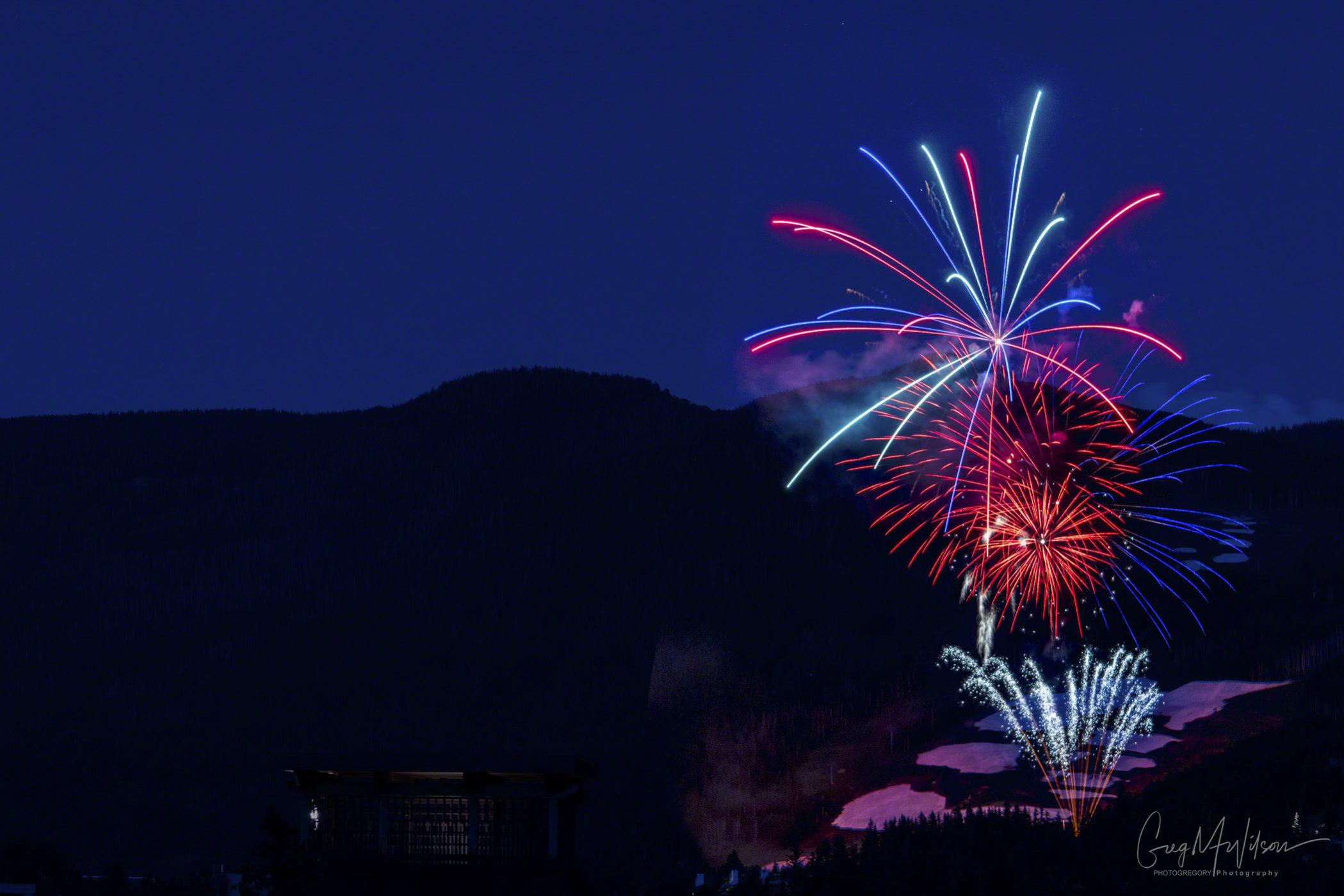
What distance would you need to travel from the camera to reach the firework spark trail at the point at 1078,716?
105m

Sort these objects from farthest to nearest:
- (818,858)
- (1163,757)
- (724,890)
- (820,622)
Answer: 1. (820,622)
2. (1163,757)
3. (818,858)
4. (724,890)

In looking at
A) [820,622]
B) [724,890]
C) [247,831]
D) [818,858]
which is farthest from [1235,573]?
[247,831]

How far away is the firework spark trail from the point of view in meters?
105

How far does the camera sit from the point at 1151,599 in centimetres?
15288

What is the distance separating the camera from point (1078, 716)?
384 feet

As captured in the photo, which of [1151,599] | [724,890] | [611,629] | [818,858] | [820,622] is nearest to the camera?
[724,890]

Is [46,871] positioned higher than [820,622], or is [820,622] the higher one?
[820,622]

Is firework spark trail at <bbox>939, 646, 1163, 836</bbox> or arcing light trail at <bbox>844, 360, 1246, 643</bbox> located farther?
firework spark trail at <bbox>939, 646, 1163, 836</bbox>

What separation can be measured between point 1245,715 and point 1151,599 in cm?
4603

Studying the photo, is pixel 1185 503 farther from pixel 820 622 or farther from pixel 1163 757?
pixel 1163 757

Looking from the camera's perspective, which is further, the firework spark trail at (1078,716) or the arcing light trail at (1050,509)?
the firework spark trail at (1078,716)

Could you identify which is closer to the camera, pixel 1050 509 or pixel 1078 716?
pixel 1050 509

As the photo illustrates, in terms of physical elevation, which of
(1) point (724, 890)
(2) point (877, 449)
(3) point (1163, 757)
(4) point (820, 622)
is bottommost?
(1) point (724, 890)

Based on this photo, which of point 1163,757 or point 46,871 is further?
point 1163,757
